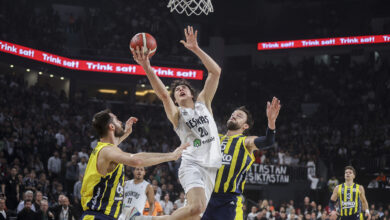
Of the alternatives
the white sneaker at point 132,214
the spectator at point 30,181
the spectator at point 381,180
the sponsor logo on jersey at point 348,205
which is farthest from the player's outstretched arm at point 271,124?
the spectator at point 381,180

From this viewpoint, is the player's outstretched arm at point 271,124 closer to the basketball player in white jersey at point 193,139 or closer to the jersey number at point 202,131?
the basketball player in white jersey at point 193,139

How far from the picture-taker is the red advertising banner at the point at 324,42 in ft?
96.1

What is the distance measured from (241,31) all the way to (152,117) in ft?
35.0

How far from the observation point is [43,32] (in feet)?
88.0

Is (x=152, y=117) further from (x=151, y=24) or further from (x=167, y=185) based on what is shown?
(x=167, y=185)

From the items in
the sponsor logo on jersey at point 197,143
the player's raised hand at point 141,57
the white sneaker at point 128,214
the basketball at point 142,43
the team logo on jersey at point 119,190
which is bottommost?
the white sneaker at point 128,214

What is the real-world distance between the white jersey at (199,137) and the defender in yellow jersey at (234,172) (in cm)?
57

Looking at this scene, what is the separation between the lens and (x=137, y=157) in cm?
535

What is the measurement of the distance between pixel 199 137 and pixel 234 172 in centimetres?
89

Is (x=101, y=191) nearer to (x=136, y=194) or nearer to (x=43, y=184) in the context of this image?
(x=136, y=194)

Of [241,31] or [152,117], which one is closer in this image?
[152,117]

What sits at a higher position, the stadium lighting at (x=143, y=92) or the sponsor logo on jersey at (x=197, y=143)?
the stadium lighting at (x=143, y=92)

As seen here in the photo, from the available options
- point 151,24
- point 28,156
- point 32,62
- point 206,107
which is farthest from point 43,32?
point 206,107

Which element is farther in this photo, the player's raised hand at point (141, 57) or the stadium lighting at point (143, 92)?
the stadium lighting at point (143, 92)
